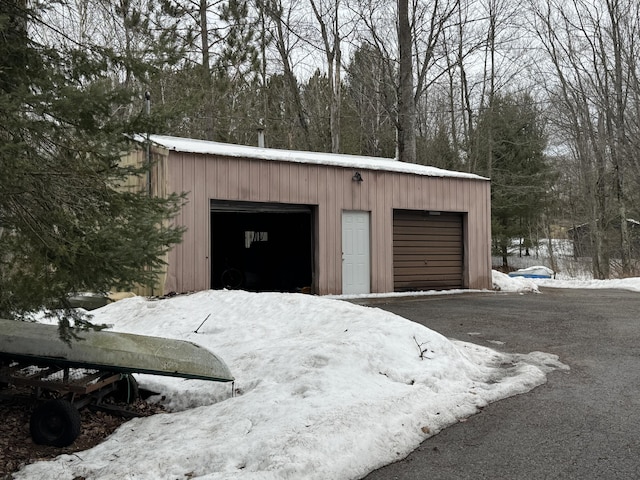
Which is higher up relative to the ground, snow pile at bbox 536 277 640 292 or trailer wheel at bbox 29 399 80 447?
snow pile at bbox 536 277 640 292

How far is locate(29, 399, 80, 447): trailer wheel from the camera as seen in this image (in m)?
4.46

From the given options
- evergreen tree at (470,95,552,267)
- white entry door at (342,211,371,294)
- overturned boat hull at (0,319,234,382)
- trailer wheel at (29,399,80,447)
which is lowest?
trailer wheel at (29,399,80,447)

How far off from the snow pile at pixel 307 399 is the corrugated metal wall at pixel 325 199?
343cm

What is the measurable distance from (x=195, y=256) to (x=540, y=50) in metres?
22.6

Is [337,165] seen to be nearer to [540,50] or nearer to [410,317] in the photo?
[410,317]

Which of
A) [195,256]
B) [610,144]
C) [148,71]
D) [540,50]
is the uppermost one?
[540,50]

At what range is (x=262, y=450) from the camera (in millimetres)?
3760

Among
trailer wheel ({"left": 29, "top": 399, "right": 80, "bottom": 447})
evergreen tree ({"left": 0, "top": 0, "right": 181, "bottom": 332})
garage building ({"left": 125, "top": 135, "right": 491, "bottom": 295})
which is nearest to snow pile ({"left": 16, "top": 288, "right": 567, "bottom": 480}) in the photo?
trailer wheel ({"left": 29, "top": 399, "right": 80, "bottom": 447})

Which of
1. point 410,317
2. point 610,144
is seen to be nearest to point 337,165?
point 410,317

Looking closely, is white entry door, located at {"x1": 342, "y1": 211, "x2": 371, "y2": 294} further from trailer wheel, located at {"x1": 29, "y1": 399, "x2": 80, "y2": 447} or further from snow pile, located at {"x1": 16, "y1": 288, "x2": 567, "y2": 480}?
trailer wheel, located at {"x1": 29, "y1": 399, "x2": 80, "y2": 447}

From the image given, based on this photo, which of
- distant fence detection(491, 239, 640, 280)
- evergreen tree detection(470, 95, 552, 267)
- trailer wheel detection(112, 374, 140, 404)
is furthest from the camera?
evergreen tree detection(470, 95, 552, 267)

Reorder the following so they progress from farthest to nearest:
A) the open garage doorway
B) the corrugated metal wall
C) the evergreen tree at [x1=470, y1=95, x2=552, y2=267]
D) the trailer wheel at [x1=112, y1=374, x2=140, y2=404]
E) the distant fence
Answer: the evergreen tree at [x1=470, y1=95, x2=552, y2=267]
the distant fence
the open garage doorway
the corrugated metal wall
the trailer wheel at [x1=112, y1=374, x2=140, y2=404]

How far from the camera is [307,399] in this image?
15.2 ft

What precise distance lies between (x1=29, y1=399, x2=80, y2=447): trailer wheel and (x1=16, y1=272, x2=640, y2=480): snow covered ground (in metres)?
0.31
